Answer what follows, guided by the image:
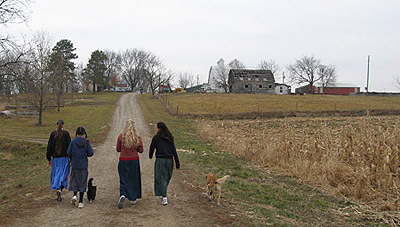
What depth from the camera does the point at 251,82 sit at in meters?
82.1

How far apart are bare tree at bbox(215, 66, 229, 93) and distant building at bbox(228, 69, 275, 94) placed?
5776mm

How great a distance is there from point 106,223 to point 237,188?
13.8 feet

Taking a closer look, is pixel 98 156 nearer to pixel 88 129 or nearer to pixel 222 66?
pixel 88 129

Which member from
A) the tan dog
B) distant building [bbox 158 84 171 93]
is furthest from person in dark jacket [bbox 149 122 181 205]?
distant building [bbox 158 84 171 93]

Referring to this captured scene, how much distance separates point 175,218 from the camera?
681cm

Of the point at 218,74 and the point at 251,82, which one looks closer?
the point at 251,82

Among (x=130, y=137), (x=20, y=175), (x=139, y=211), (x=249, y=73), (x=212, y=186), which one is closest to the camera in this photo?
(x=139, y=211)

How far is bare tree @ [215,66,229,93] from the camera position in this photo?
90.9 meters

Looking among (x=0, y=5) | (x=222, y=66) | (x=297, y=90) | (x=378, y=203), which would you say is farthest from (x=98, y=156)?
(x=297, y=90)

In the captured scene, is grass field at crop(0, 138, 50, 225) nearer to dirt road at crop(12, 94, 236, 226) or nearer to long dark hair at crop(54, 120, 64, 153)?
dirt road at crop(12, 94, 236, 226)

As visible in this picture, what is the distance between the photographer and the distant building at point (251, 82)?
81688mm

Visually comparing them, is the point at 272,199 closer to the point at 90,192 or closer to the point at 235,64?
the point at 90,192

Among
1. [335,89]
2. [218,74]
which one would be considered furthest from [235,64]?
[335,89]

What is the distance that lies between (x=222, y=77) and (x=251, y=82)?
13918 mm
